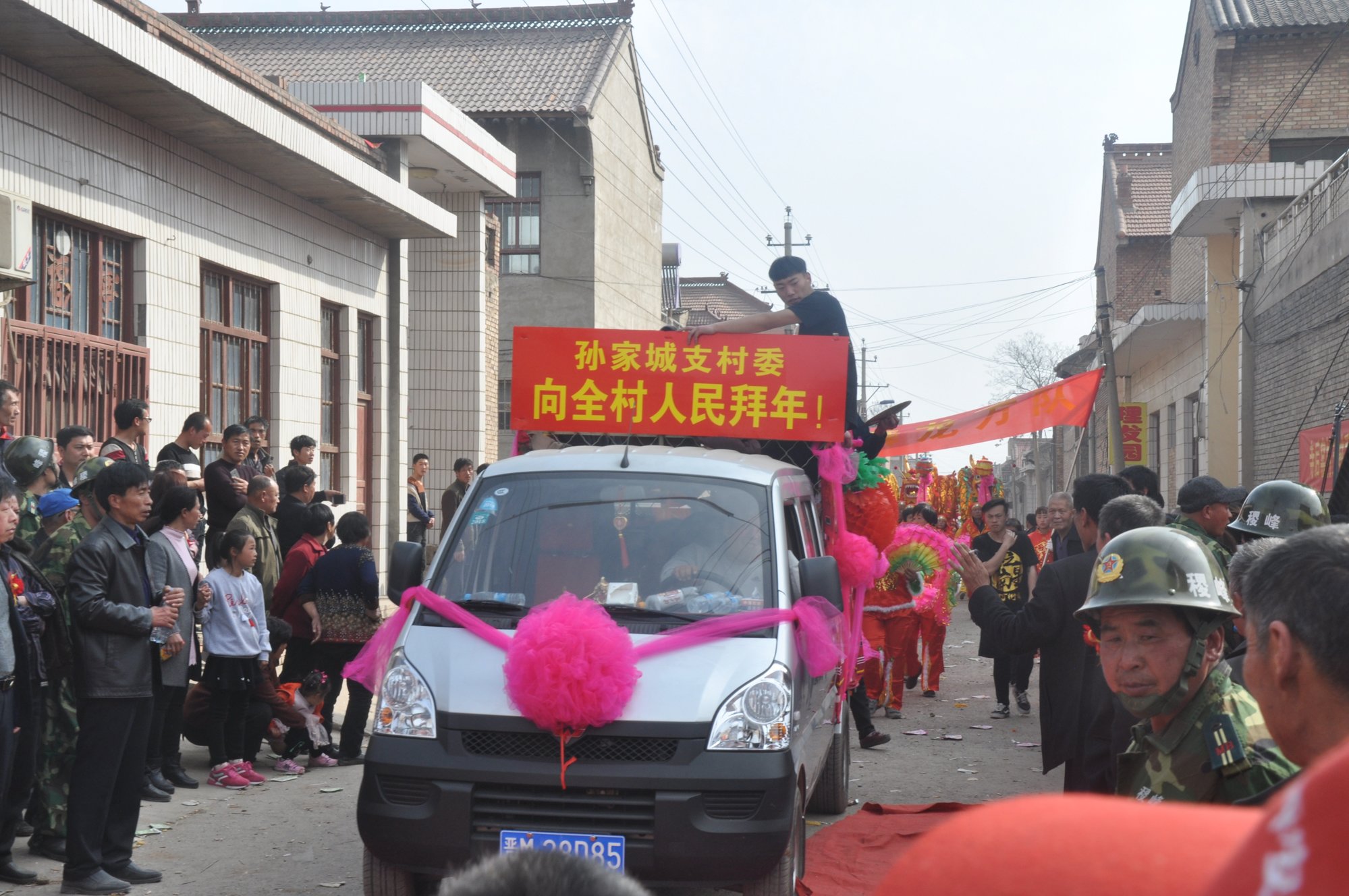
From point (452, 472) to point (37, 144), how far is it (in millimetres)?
12335

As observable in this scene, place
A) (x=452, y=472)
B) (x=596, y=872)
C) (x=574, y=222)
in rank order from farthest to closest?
(x=574, y=222)
(x=452, y=472)
(x=596, y=872)

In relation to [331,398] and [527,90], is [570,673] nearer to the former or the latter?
[331,398]

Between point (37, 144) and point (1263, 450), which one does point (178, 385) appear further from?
point (1263, 450)

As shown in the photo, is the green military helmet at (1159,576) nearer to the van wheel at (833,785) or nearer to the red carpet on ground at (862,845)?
the red carpet on ground at (862,845)

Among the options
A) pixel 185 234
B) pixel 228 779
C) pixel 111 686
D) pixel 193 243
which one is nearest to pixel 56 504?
pixel 111 686

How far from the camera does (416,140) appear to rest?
1795cm

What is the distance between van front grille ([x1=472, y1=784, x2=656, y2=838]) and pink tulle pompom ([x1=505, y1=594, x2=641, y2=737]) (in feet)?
0.85

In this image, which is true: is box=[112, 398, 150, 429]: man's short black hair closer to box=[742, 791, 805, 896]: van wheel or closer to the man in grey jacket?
the man in grey jacket

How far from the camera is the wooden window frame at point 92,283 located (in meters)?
10.7

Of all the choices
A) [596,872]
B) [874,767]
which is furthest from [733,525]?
[596,872]

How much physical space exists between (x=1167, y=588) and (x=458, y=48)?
3053 centimetres

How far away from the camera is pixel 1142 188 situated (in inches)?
1551

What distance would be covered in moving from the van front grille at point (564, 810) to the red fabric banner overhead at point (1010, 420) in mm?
7845

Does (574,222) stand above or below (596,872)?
above
